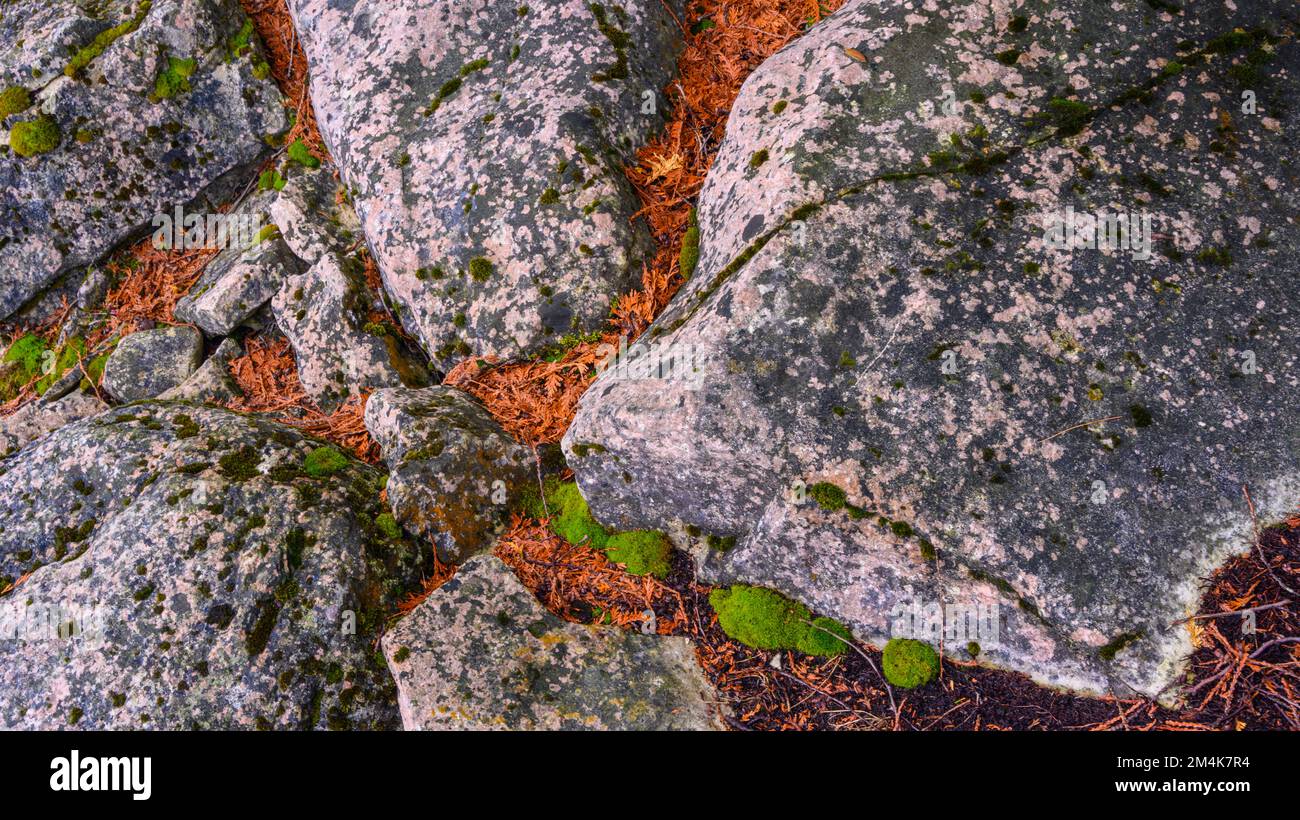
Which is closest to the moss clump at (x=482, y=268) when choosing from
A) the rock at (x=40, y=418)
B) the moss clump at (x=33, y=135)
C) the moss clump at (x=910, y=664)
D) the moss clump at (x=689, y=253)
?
the moss clump at (x=689, y=253)

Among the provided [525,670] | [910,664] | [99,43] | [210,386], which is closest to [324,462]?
[210,386]

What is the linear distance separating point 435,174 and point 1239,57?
595cm

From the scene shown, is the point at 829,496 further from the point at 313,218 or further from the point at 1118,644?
the point at 313,218

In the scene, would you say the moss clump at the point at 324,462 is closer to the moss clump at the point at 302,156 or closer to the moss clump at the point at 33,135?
the moss clump at the point at 302,156

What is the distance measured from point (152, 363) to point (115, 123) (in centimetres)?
264

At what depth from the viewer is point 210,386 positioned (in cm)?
688

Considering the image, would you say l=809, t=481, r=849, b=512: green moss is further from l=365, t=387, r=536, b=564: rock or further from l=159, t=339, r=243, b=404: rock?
l=159, t=339, r=243, b=404: rock

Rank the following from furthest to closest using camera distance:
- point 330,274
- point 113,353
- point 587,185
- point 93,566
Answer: point 113,353 → point 330,274 → point 587,185 → point 93,566

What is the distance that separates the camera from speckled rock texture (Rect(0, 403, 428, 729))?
4492 mm

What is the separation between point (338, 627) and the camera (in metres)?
4.72

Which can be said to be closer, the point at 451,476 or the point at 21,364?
the point at 451,476
